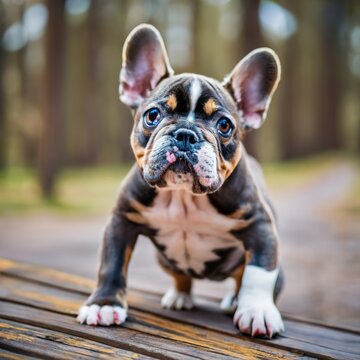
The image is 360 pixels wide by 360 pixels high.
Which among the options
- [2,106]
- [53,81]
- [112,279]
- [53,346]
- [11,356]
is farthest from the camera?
[2,106]

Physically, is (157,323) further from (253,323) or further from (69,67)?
(69,67)

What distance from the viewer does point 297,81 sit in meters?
21.0

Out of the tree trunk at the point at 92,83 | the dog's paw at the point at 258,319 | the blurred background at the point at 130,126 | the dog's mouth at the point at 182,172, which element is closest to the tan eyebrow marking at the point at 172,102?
the dog's mouth at the point at 182,172

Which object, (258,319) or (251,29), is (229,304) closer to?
(258,319)

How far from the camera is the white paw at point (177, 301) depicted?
10.7 ft

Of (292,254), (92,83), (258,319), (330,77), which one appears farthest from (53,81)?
(330,77)

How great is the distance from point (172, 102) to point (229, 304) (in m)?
1.35

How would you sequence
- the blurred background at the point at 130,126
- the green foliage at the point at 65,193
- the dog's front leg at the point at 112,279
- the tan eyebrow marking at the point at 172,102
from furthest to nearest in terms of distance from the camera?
the green foliage at the point at 65,193
the blurred background at the point at 130,126
the dog's front leg at the point at 112,279
the tan eyebrow marking at the point at 172,102

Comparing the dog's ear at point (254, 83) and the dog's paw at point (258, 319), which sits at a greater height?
the dog's ear at point (254, 83)

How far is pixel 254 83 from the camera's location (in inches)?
123

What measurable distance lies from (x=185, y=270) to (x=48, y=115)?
7.90 m

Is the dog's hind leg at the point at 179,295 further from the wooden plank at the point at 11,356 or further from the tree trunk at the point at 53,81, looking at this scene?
the tree trunk at the point at 53,81

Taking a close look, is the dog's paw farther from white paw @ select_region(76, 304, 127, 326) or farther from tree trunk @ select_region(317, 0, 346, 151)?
tree trunk @ select_region(317, 0, 346, 151)

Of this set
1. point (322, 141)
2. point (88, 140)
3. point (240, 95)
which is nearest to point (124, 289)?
point (240, 95)
